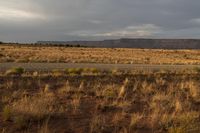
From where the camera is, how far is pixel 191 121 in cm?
977

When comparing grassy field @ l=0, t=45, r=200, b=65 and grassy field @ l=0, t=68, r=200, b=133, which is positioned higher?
grassy field @ l=0, t=68, r=200, b=133

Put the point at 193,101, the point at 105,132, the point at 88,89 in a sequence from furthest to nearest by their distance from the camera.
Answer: the point at 88,89 → the point at 193,101 → the point at 105,132

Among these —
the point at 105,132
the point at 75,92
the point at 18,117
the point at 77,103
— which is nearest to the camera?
the point at 105,132

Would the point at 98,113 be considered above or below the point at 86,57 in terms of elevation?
above

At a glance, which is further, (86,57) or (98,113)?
(86,57)

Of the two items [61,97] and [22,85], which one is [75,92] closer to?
[61,97]

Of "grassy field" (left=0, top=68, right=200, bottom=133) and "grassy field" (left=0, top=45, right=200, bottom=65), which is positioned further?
"grassy field" (left=0, top=45, right=200, bottom=65)

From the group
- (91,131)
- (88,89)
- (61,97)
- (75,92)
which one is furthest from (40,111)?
(88,89)

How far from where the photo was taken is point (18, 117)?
9.34m

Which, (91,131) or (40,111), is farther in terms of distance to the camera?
(40,111)

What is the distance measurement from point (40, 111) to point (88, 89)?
21.3 ft

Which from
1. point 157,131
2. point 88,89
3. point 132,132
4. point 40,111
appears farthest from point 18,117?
point 88,89

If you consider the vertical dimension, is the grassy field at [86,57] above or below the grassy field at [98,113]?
below

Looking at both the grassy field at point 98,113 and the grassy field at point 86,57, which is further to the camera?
the grassy field at point 86,57
